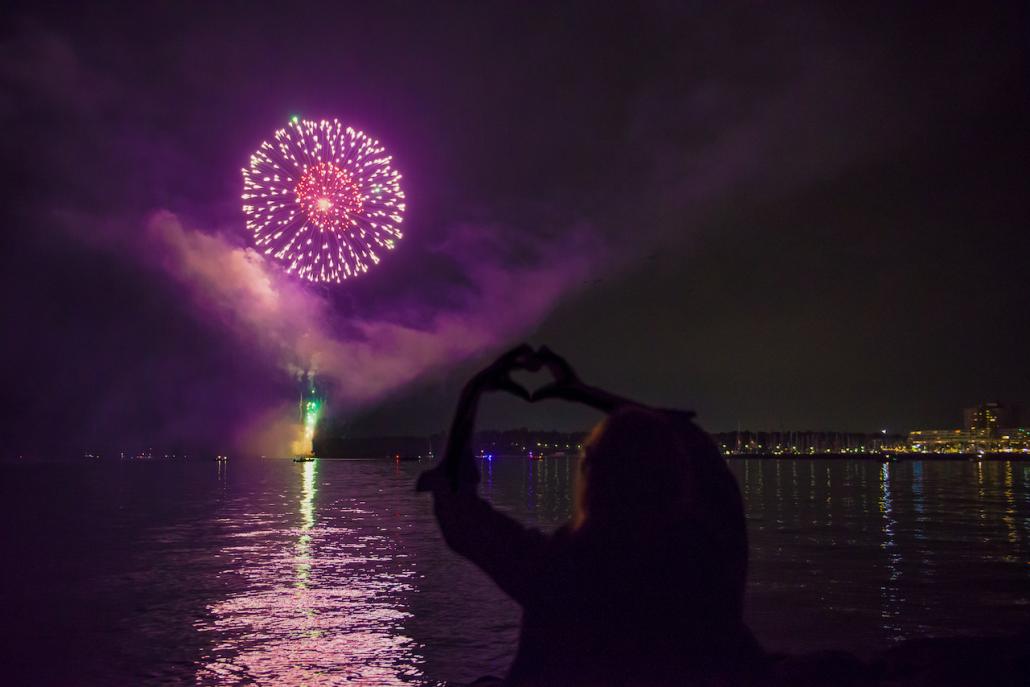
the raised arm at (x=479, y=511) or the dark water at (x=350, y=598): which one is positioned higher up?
the raised arm at (x=479, y=511)

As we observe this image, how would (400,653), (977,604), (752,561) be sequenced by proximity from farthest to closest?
1. (752,561)
2. (977,604)
3. (400,653)

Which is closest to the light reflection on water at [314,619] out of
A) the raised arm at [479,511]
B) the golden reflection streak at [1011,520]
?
the raised arm at [479,511]

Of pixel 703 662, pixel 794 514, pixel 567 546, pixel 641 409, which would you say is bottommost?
pixel 794 514

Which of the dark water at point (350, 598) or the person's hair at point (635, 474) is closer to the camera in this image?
the person's hair at point (635, 474)

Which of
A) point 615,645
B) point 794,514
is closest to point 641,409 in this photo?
point 615,645

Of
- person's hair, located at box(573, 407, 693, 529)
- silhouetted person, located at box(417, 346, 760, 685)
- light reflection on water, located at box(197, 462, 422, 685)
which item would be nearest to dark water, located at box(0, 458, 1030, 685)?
light reflection on water, located at box(197, 462, 422, 685)

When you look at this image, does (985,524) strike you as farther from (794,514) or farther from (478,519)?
(478,519)

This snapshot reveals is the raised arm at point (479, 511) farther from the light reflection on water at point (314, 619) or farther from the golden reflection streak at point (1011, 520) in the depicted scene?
the golden reflection streak at point (1011, 520)

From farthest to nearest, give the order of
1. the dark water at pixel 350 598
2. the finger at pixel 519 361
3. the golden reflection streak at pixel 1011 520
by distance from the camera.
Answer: the golden reflection streak at pixel 1011 520 < the dark water at pixel 350 598 < the finger at pixel 519 361

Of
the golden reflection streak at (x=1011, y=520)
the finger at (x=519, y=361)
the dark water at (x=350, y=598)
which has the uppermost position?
the finger at (x=519, y=361)
